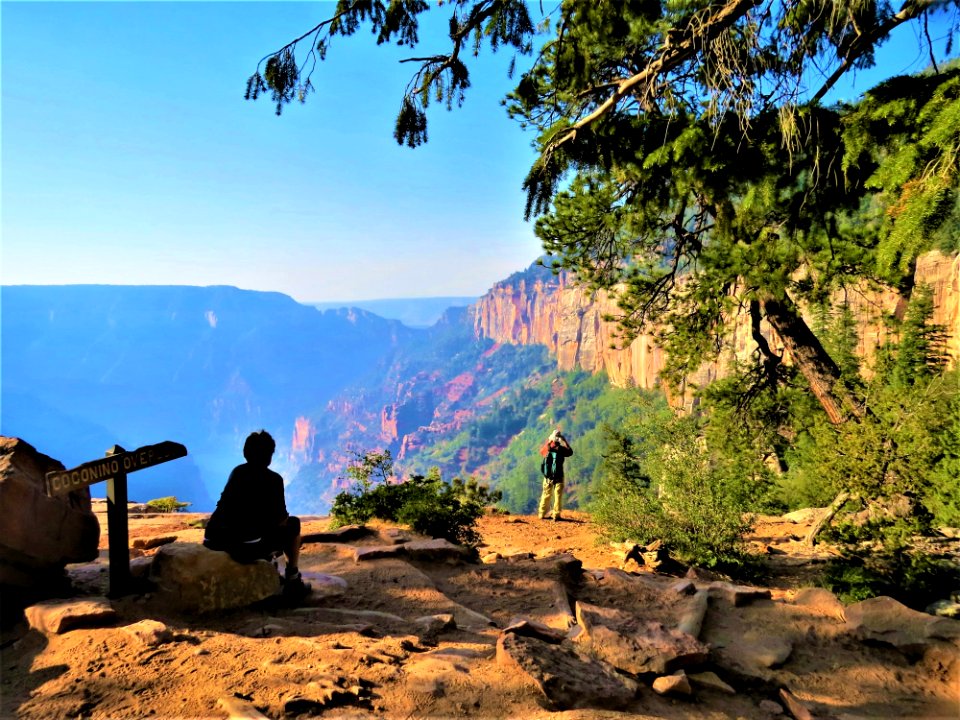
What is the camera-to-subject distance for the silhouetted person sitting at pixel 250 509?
4.50 meters

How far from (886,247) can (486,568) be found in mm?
5106

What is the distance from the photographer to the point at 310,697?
3.00m

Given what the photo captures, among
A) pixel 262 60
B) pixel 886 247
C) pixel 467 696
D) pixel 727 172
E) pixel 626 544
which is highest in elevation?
pixel 262 60

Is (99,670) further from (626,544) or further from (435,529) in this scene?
(626,544)

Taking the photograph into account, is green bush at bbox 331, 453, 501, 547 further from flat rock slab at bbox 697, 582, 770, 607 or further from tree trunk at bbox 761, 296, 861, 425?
tree trunk at bbox 761, 296, 861, 425

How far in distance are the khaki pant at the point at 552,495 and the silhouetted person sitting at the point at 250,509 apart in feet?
25.5

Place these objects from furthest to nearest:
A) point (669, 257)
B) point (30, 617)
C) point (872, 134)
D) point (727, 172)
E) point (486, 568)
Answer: point (669, 257), point (486, 568), point (727, 172), point (872, 134), point (30, 617)

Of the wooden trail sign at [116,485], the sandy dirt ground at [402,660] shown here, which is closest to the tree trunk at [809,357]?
the sandy dirt ground at [402,660]

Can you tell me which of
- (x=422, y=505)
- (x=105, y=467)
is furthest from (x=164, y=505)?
(x=105, y=467)

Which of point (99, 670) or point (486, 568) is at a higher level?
point (99, 670)

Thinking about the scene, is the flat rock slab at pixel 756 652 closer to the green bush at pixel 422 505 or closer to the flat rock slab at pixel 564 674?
the flat rock slab at pixel 564 674

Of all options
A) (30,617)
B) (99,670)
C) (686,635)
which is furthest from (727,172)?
(30,617)

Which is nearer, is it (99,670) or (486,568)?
(99,670)

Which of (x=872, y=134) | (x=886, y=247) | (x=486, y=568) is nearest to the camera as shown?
(x=886, y=247)
